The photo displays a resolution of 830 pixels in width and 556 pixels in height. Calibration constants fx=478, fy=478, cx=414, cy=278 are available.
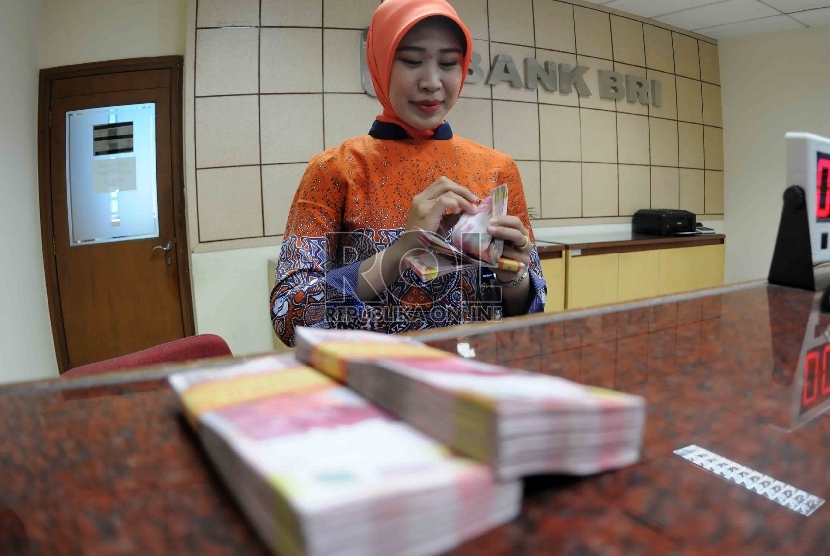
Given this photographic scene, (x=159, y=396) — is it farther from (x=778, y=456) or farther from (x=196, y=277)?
(x=196, y=277)

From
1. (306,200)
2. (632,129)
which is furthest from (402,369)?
(632,129)

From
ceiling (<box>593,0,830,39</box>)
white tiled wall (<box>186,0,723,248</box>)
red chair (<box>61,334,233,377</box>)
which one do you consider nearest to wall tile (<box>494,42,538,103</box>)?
white tiled wall (<box>186,0,723,248</box>)

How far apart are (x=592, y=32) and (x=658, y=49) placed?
0.84 metres

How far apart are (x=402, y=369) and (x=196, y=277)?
2755 mm

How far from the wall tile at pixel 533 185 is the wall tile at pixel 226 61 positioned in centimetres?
199

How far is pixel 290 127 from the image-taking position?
9.54ft

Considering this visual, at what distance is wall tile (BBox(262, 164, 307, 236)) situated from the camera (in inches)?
114

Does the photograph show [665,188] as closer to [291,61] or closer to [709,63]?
[709,63]

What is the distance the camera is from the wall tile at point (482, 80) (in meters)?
3.37

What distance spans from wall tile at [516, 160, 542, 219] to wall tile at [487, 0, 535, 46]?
2.96ft

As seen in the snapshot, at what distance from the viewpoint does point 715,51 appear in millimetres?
4688

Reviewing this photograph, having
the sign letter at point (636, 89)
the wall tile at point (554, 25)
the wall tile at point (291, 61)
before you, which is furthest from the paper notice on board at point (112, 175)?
the sign letter at point (636, 89)

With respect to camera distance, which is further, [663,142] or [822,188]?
[663,142]

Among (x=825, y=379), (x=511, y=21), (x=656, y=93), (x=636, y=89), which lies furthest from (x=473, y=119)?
(x=825, y=379)
